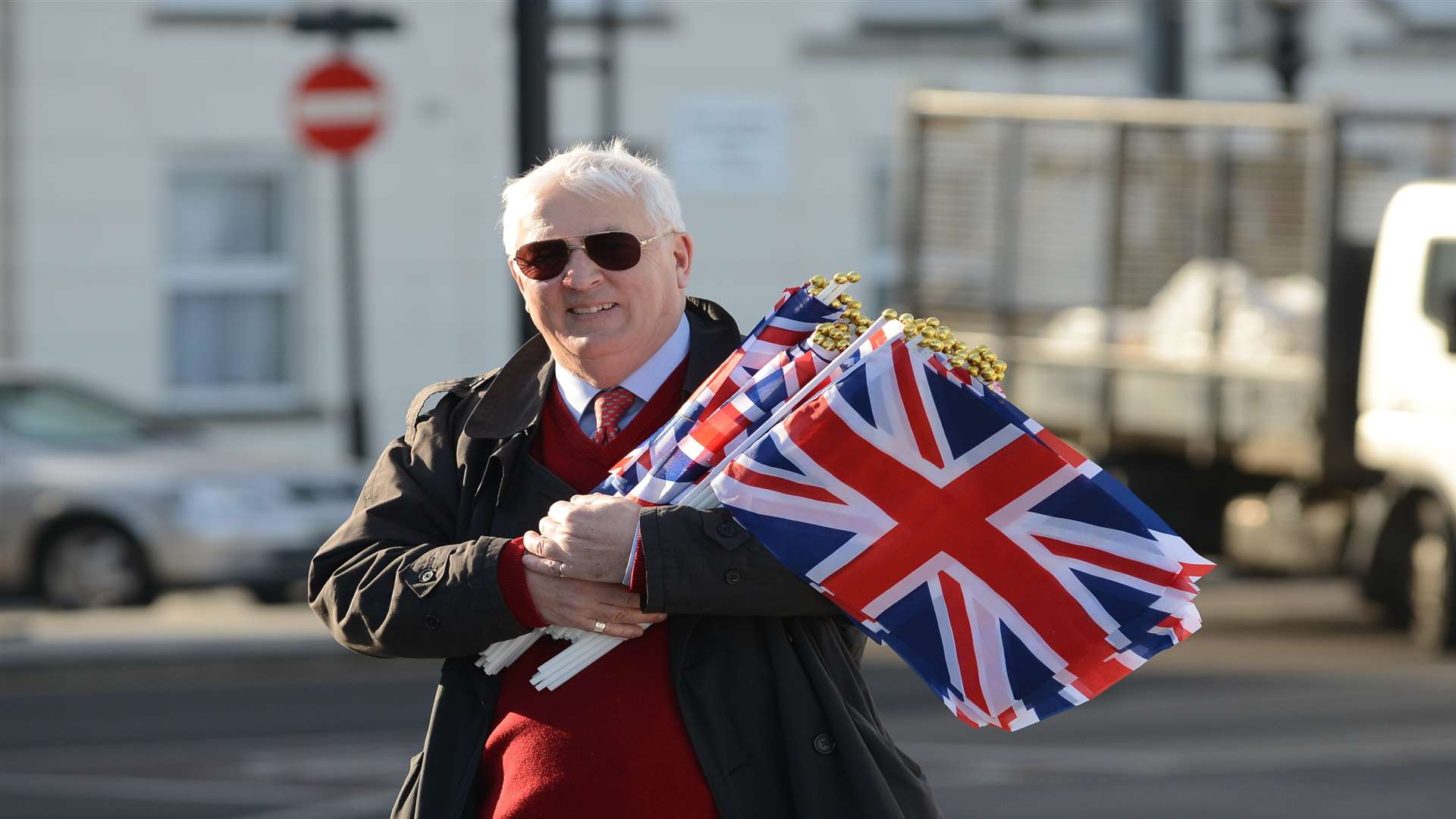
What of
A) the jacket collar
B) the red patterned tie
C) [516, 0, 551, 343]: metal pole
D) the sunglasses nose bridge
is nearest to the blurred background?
[516, 0, 551, 343]: metal pole

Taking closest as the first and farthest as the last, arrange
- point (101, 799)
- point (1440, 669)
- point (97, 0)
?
point (101, 799)
point (1440, 669)
point (97, 0)

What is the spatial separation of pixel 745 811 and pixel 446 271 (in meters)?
15.8

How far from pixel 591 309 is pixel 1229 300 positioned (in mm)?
10852

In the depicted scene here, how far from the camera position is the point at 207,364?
731 inches

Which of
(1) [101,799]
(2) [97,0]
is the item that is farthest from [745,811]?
(2) [97,0]

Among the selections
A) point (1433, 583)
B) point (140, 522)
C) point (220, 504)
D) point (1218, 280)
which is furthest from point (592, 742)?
point (1218, 280)

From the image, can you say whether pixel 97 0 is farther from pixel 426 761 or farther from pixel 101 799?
pixel 426 761

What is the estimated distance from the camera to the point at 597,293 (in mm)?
3055

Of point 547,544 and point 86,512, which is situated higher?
point 547,544

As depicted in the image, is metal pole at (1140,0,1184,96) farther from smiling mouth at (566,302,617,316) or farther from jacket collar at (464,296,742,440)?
smiling mouth at (566,302,617,316)

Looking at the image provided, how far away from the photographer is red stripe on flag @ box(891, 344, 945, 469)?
2920 millimetres

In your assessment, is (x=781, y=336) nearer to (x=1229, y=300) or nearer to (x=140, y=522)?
(x=140, y=522)

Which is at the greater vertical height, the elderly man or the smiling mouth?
the smiling mouth

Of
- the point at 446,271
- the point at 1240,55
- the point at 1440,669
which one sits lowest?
the point at 1440,669
